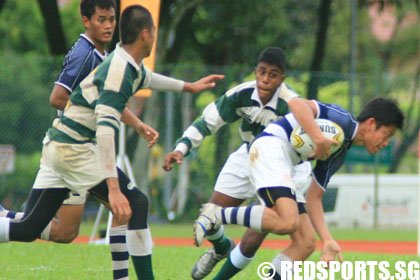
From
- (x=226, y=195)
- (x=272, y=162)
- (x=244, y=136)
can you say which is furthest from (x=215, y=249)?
(x=272, y=162)

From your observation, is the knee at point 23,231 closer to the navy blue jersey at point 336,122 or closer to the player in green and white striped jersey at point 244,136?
the player in green and white striped jersey at point 244,136

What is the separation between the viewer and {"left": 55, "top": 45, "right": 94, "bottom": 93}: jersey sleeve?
22.4 ft

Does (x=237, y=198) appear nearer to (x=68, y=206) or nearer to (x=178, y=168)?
(x=68, y=206)

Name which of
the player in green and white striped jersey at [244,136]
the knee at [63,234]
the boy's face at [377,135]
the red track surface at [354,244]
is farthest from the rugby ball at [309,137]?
the red track surface at [354,244]

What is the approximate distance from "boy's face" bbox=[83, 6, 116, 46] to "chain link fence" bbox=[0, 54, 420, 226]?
985cm

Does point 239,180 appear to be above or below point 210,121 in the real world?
below

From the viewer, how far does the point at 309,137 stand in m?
6.54

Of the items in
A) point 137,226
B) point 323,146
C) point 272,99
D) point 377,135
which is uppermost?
point 272,99

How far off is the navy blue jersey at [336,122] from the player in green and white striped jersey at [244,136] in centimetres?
42

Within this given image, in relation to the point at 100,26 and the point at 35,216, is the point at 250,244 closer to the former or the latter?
the point at 35,216

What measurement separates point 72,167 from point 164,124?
38.6ft

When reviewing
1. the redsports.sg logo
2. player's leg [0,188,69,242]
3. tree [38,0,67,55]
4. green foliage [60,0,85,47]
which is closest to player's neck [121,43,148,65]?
player's leg [0,188,69,242]

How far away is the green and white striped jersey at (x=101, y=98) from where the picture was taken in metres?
5.89

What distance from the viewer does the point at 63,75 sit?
684cm
